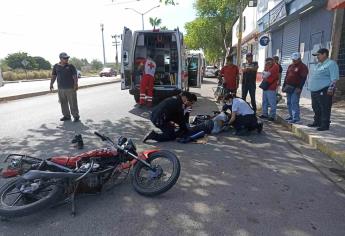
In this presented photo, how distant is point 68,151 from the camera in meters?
6.11

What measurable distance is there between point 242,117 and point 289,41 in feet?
39.4

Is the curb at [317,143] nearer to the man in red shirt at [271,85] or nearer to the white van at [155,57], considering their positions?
the man in red shirt at [271,85]

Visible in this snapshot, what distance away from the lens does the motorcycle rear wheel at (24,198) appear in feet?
11.2

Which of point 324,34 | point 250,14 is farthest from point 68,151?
point 250,14

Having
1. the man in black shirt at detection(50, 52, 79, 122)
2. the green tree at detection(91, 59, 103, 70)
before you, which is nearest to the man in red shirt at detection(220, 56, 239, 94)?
the man in black shirt at detection(50, 52, 79, 122)

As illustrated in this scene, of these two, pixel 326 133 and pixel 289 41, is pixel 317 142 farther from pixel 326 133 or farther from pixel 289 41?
pixel 289 41

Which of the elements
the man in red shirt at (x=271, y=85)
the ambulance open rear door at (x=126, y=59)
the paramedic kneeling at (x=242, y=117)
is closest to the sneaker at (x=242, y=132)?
the paramedic kneeling at (x=242, y=117)

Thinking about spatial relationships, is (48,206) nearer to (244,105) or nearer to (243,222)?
(243,222)

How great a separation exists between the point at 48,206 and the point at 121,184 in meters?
1.11

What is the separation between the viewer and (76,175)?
370 centimetres

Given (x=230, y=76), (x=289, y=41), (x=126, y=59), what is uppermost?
(x=289, y=41)

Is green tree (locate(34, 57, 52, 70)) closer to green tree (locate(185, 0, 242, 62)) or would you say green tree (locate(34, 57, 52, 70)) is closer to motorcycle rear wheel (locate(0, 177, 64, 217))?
Result: green tree (locate(185, 0, 242, 62))

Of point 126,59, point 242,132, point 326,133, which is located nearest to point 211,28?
point 126,59

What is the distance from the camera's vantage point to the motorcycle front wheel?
413 cm
